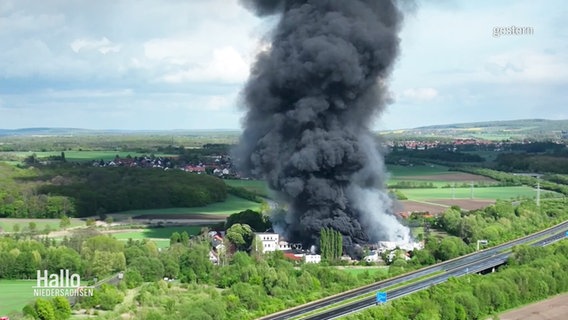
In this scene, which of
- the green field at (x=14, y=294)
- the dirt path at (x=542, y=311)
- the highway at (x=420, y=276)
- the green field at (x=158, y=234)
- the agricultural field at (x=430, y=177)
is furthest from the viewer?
the agricultural field at (x=430, y=177)

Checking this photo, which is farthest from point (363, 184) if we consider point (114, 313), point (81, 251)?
point (114, 313)

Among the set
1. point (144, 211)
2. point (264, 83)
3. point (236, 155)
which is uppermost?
point (264, 83)

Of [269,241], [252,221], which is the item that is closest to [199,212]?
[252,221]

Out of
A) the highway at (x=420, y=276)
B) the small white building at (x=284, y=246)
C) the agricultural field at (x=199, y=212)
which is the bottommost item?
the highway at (x=420, y=276)

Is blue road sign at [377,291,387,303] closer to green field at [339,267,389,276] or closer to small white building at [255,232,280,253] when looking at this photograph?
green field at [339,267,389,276]

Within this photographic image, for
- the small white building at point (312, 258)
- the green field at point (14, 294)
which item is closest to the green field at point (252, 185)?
the small white building at point (312, 258)

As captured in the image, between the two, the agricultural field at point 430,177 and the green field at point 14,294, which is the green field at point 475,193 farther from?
the green field at point 14,294

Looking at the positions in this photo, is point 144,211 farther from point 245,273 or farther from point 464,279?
point 464,279

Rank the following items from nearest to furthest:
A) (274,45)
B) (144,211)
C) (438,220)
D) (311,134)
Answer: (311,134) → (274,45) → (438,220) → (144,211)
